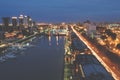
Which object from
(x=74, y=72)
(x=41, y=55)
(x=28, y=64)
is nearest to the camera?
(x=74, y=72)

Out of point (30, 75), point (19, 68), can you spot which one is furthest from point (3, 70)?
point (30, 75)

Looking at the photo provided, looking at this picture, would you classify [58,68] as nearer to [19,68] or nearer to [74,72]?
[19,68]

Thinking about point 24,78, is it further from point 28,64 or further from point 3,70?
point 28,64

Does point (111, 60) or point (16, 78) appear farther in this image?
point (111, 60)

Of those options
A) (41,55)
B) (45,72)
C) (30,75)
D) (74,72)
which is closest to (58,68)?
(45,72)

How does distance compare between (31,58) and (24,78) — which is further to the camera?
(31,58)

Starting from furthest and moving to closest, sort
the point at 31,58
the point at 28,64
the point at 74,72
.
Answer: the point at 31,58, the point at 28,64, the point at 74,72

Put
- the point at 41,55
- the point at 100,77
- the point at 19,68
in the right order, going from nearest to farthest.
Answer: the point at 100,77, the point at 19,68, the point at 41,55

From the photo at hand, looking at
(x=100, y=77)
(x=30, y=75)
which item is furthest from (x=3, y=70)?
(x=100, y=77)

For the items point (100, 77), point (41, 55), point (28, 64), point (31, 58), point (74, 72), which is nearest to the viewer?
point (100, 77)
